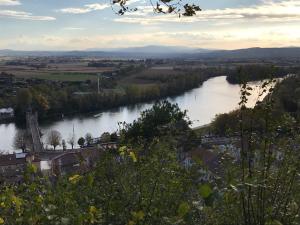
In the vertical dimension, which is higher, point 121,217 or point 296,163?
point 296,163

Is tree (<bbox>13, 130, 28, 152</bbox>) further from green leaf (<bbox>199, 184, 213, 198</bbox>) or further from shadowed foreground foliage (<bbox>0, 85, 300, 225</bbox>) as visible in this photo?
green leaf (<bbox>199, 184, 213, 198</bbox>)

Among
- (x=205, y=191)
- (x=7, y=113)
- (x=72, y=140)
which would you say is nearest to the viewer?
(x=205, y=191)

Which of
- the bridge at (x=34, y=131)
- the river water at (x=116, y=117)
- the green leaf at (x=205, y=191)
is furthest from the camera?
the river water at (x=116, y=117)

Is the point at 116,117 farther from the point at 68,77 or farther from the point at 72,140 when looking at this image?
the point at 68,77

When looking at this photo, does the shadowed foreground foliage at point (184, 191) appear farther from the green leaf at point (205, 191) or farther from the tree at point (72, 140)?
the tree at point (72, 140)

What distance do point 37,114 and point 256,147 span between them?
96.4 feet

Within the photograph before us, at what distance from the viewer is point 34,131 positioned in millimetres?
25359

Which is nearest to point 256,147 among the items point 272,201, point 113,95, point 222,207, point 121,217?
point 222,207

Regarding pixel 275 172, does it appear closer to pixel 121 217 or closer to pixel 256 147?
pixel 256 147

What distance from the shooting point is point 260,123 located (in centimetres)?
198

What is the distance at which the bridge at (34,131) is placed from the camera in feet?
70.3

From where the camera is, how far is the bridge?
21417 mm

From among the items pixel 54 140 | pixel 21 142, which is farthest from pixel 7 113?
pixel 54 140

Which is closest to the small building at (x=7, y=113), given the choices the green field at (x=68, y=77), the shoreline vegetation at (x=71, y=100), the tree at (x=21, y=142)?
the shoreline vegetation at (x=71, y=100)
